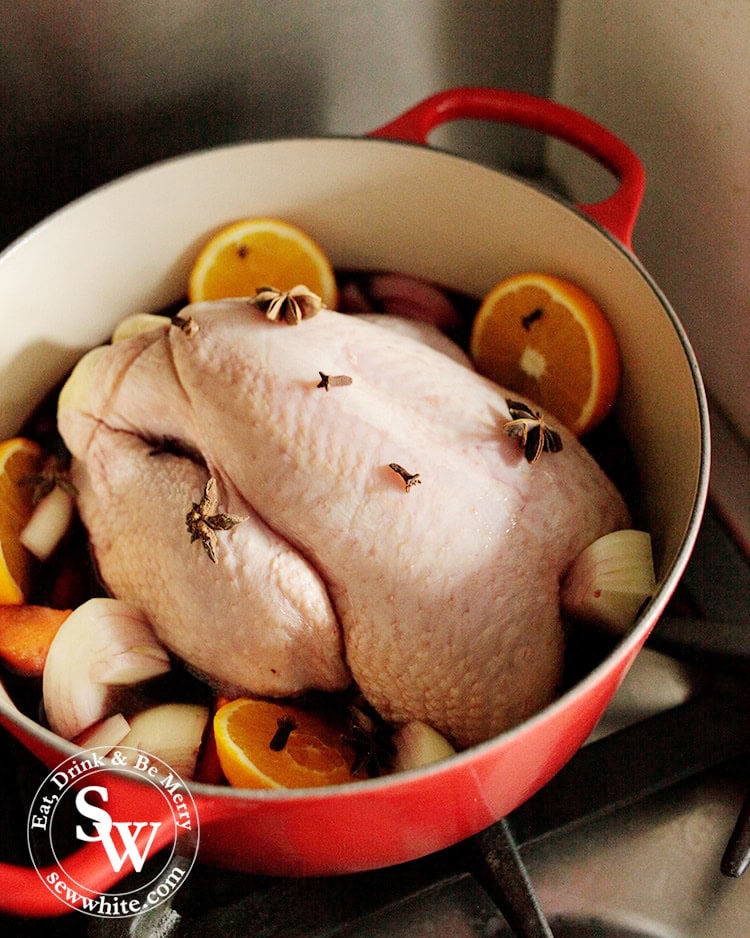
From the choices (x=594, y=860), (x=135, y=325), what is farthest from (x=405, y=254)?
(x=594, y=860)

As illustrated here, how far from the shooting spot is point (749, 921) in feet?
3.15

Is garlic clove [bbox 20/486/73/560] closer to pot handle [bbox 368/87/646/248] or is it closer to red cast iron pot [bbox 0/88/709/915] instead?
red cast iron pot [bbox 0/88/709/915]

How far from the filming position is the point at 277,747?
2.97 ft

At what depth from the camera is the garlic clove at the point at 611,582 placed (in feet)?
3.04

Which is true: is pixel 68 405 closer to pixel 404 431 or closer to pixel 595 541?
pixel 404 431

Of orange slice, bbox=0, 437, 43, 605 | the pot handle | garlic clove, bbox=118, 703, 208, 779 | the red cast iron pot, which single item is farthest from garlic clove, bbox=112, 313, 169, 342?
garlic clove, bbox=118, 703, 208, 779

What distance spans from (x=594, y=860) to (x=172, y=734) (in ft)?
1.61

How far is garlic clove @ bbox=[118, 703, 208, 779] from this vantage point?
3.12 ft

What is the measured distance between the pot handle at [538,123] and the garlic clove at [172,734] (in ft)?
2.54

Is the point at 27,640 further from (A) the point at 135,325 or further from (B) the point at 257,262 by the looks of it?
(B) the point at 257,262

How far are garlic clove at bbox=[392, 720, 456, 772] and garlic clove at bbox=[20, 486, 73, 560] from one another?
50cm

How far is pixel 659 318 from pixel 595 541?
286 mm

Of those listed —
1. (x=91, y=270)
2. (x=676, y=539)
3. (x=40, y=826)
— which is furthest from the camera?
(x=91, y=270)

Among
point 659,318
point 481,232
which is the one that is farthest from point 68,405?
point 659,318
